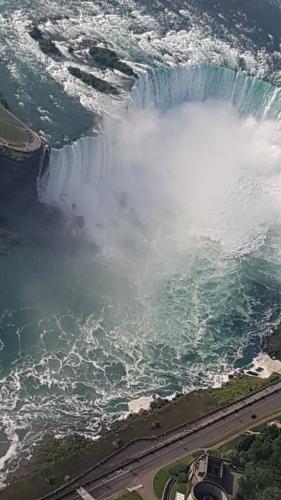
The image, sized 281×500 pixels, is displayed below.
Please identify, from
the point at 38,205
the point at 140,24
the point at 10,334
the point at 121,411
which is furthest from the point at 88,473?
the point at 140,24

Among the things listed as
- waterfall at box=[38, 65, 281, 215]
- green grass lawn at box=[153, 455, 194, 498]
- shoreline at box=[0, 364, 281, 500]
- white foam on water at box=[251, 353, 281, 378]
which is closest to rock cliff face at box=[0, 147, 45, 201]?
waterfall at box=[38, 65, 281, 215]

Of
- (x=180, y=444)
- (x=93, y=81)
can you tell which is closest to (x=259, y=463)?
(x=180, y=444)

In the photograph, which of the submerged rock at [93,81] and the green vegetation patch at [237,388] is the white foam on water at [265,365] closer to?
the green vegetation patch at [237,388]

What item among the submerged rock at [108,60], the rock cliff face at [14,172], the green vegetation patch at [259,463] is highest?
the submerged rock at [108,60]

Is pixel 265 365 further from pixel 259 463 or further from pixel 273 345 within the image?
pixel 259 463

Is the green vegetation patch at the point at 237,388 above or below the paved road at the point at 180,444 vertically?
above

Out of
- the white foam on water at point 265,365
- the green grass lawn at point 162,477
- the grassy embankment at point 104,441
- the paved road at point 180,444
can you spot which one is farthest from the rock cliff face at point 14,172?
the green grass lawn at point 162,477
